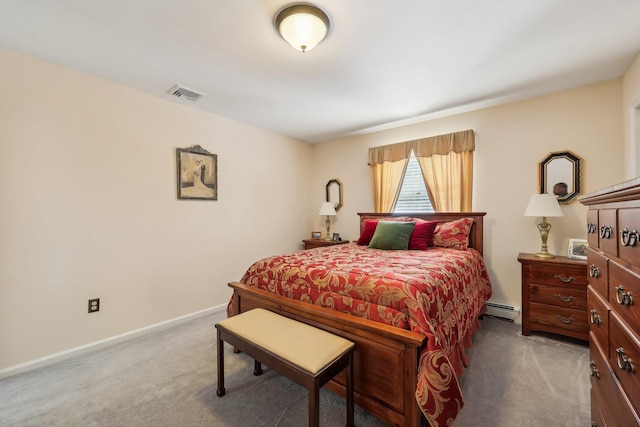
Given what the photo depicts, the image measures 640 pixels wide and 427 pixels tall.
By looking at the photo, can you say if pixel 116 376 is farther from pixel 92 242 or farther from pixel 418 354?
pixel 418 354

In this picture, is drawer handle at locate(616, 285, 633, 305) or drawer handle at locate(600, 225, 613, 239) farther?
drawer handle at locate(600, 225, 613, 239)

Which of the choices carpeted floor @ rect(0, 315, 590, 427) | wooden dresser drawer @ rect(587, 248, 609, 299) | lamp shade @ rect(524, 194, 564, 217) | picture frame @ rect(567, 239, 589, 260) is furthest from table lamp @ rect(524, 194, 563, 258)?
wooden dresser drawer @ rect(587, 248, 609, 299)

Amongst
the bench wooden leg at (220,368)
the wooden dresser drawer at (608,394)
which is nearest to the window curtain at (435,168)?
the wooden dresser drawer at (608,394)

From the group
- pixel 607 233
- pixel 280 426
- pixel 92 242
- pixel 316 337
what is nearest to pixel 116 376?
pixel 92 242

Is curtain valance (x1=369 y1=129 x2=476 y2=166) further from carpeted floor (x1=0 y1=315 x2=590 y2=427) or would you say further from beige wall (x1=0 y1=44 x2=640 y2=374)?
carpeted floor (x1=0 y1=315 x2=590 y2=427)

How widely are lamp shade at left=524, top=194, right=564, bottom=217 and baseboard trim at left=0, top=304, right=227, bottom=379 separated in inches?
141

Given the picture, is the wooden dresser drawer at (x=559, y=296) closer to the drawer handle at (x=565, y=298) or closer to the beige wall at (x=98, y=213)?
the drawer handle at (x=565, y=298)

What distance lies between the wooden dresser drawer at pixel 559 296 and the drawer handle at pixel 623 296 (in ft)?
6.38

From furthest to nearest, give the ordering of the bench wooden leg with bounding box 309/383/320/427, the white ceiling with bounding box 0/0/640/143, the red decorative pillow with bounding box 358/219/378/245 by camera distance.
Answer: the red decorative pillow with bounding box 358/219/378/245
the white ceiling with bounding box 0/0/640/143
the bench wooden leg with bounding box 309/383/320/427

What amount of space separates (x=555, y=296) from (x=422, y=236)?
1.20m

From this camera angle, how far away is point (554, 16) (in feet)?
5.55

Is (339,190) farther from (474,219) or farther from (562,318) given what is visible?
(562,318)

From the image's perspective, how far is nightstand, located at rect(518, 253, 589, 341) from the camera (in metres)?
2.27

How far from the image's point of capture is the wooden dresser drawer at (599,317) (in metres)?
0.96
